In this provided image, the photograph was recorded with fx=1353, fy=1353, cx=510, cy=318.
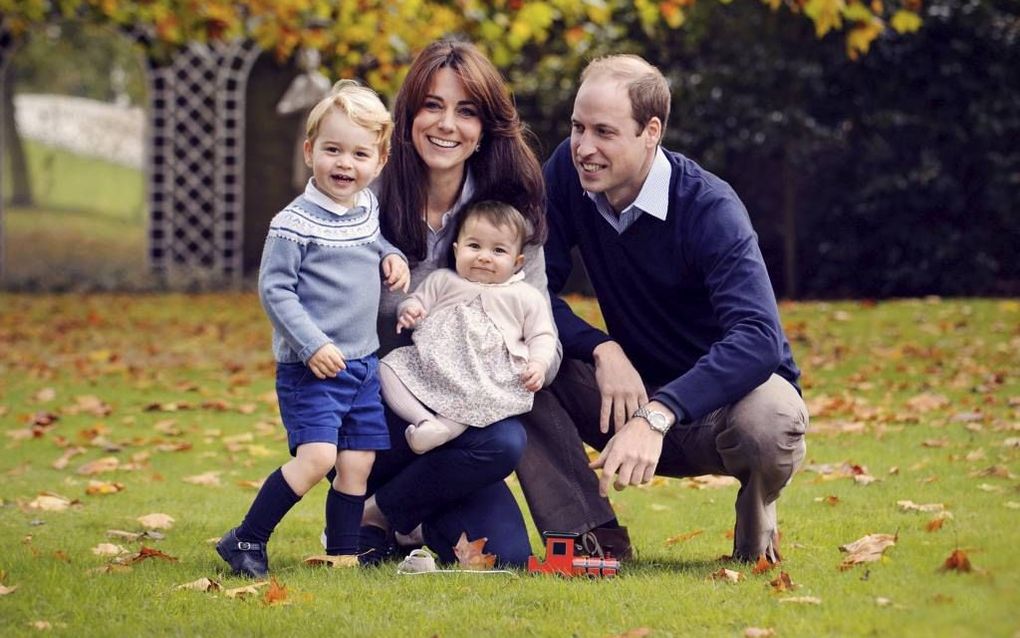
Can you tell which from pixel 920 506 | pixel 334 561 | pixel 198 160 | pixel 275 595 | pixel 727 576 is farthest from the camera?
pixel 198 160

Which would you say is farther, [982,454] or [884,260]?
[884,260]

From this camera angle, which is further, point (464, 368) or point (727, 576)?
point (464, 368)

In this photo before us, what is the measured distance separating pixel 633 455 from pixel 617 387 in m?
0.44

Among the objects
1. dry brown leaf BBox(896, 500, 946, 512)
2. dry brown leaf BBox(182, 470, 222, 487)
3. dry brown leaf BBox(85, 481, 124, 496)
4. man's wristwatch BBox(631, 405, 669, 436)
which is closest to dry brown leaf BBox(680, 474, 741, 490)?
dry brown leaf BBox(896, 500, 946, 512)

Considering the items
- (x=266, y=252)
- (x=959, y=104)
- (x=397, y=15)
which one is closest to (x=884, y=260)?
(x=959, y=104)

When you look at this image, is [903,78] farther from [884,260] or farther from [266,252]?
[266,252]

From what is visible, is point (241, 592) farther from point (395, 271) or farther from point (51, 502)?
point (51, 502)

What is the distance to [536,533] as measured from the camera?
4816 millimetres

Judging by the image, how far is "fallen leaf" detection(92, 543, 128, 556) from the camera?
425 cm

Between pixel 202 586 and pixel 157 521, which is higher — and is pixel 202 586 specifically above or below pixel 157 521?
above

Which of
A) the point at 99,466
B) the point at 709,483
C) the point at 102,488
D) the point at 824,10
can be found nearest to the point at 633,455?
the point at 709,483

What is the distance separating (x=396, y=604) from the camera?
354 cm

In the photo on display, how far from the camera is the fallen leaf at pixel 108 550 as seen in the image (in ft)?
13.9

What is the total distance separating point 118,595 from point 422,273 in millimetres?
1338
